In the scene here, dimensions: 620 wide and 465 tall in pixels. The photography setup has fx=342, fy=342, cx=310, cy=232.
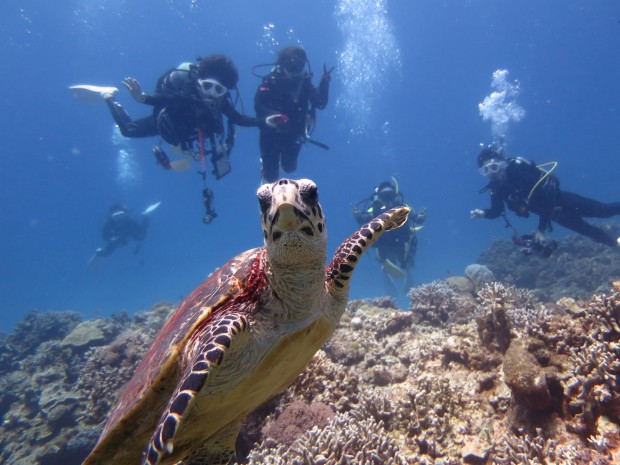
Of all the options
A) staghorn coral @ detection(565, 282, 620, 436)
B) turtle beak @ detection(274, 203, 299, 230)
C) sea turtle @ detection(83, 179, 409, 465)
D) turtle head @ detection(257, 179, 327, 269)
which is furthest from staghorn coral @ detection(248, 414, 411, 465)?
turtle beak @ detection(274, 203, 299, 230)

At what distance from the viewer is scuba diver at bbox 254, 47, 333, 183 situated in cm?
1175

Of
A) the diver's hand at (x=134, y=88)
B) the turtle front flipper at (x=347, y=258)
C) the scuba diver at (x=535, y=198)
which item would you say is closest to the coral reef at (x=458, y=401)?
the turtle front flipper at (x=347, y=258)

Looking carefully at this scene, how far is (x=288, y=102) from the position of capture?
11.9 m

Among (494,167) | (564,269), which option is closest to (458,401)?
(494,167)

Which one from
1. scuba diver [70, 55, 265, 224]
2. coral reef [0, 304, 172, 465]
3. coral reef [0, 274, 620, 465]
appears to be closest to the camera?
coral reef [0, 274, 620, 465]

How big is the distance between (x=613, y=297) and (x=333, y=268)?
302 cm

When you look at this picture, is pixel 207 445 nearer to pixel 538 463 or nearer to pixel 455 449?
pixel 455 449

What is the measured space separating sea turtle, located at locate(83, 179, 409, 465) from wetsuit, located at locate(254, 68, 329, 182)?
9344 millimetres

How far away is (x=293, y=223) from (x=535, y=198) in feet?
39.5

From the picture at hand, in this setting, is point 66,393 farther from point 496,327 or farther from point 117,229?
point 117,229

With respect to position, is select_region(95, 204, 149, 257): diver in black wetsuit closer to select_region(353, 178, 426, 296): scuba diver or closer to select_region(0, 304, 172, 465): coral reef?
select_region(0, 304, 172, 465): coral reef

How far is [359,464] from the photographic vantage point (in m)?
2.98

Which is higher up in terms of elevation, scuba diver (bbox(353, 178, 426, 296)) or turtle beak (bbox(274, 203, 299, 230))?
scuba diver (bbox(353, 178, 426, 296))

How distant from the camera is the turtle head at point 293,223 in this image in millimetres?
1897
